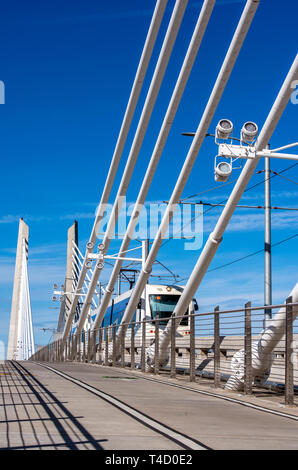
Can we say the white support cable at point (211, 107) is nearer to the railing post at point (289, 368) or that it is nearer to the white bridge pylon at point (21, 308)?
the railing post at point (289, 368)

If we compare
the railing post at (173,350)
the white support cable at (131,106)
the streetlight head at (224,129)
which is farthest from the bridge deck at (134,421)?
the white support cable at (131,106)

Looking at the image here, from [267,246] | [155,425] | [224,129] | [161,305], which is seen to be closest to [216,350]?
[224,129]

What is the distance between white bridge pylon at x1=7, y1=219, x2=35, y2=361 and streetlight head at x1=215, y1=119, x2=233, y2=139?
134 feet

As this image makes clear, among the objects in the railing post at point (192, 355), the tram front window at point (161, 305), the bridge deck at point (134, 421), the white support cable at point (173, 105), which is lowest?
the bridge deck at point (134, 421)

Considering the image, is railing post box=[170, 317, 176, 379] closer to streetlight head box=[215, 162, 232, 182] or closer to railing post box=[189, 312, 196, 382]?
railing post box=[189, 312, 196, 382]

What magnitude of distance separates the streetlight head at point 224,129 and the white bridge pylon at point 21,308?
40881 millimetres

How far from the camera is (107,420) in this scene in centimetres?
766

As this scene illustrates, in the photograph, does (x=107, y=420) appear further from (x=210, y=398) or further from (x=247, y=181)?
(x=247, y=181)

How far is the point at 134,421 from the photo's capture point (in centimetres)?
765

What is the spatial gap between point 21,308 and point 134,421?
51424 mm

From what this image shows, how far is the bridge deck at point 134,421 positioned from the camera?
20.2 feet

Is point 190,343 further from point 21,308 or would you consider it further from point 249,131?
point 21,308

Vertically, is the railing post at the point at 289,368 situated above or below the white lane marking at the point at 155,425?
above

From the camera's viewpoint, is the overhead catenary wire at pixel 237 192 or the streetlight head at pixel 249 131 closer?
the overhead catenary wire at pixel 237 192
